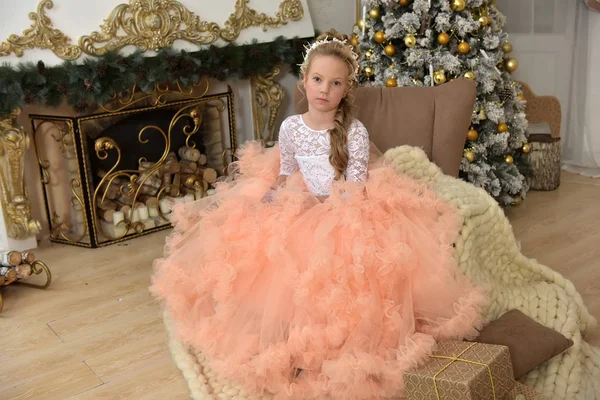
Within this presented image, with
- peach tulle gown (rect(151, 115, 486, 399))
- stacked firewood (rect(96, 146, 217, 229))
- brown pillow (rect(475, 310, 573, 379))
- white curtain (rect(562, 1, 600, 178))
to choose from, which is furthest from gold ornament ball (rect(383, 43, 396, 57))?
brown pillow (rect(475, 310, 573, 379))

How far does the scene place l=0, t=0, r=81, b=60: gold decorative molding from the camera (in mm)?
2867

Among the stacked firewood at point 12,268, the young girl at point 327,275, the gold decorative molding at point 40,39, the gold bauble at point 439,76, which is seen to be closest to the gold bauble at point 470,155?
the gold bauble at point 439,76

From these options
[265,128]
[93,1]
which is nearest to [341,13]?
[265,128]

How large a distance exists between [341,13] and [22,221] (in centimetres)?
245

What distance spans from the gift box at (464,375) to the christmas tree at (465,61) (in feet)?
5.68

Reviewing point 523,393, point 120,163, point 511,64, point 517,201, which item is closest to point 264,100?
point 120,163

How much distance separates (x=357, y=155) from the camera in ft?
6.97

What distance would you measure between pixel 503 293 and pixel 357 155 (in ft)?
2.34

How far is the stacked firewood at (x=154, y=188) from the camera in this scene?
344 centimetres

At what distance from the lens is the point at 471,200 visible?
2033mm

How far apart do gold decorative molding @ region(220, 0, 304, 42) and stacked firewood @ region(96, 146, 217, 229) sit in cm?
73

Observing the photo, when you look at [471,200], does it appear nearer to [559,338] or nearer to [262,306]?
[559,338]

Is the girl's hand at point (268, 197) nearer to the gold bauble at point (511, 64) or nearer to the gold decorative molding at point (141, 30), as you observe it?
the gold decorative molding at point (141, 30)

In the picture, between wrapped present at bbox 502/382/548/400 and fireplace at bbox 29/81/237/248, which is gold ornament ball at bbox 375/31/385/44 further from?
wrapped present at bbox 502/382/548/400
